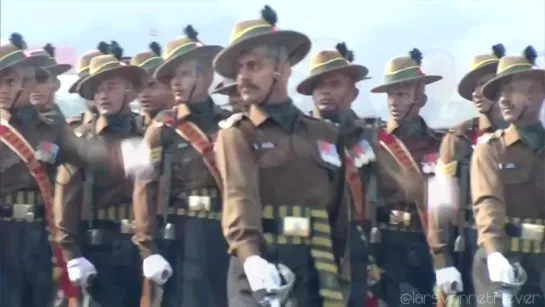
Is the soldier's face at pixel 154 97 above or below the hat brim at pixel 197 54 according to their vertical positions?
below

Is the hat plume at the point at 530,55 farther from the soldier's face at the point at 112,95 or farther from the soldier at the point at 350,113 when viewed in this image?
the soldier's face at the point at 112,95

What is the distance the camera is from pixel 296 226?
7168 millimetres

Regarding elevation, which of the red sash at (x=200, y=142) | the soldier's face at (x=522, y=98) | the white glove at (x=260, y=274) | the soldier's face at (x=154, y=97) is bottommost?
the white glove at (x=260, y=274)

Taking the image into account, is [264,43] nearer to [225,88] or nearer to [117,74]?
[225,88]

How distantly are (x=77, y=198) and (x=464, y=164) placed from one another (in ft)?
8.72

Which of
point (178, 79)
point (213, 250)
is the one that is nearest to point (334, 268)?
point (213, 250)

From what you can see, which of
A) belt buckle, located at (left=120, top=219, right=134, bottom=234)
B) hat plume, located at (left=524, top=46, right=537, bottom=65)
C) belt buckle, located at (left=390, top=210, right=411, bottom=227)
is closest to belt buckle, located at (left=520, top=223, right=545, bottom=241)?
hat plume, located at (left=524, top=46, right=537, bottom=65)

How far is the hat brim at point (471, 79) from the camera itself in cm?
1085

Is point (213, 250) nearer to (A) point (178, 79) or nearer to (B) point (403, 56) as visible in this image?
(A) point (178, 79)

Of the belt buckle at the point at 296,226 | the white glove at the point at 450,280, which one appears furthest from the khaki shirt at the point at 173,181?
the belt buckle at the point at 296,226

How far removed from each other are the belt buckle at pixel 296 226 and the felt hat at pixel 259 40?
875 millimetres

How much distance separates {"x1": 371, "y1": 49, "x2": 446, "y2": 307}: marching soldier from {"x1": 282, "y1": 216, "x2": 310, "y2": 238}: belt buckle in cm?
358

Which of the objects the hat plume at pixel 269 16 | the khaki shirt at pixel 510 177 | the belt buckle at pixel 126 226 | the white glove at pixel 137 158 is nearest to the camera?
the hat plume at pixel 269 16

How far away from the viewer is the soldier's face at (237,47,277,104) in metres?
7.32
